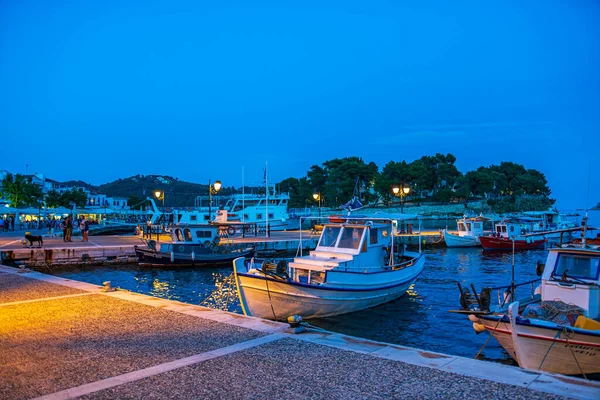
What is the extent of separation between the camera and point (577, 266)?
12055mm

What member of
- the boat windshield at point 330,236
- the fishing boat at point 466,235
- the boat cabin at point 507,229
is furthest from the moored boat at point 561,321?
the boat cabin at point 507,229

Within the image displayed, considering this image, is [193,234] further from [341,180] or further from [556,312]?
[341,180]

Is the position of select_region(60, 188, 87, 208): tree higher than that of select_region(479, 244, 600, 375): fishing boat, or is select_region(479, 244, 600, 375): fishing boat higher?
select_region(60, 188, 87, 208): tree

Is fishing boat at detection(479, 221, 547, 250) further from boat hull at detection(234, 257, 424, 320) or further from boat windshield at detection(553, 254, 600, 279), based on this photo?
boat windshield at detection(553, 254, 600, 279)

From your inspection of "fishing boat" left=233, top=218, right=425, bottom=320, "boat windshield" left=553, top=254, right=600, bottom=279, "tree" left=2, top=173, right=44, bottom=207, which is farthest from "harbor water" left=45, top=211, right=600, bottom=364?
"tree" left=2, top=173, right=44, bottom=207

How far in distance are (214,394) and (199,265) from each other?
80.5 ft

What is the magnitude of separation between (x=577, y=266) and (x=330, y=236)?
28.2 ft

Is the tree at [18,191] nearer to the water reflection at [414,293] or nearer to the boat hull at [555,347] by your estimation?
the water reflection at [414,293]

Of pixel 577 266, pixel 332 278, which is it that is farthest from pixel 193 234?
pixel 577 266

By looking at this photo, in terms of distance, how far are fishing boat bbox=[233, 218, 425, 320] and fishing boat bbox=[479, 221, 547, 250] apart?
24316mm

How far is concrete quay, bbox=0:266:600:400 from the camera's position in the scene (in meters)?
6.16

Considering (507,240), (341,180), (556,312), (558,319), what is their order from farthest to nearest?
(341,180), (507,240), (556,312), (558,319)

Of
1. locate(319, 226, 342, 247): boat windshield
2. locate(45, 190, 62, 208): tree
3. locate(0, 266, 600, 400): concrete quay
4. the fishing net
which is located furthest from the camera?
locate(45, 190, 62, 208): tree

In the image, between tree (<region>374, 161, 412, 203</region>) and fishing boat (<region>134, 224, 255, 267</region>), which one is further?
tree (<region>374, 161, 412, 203</region>)
